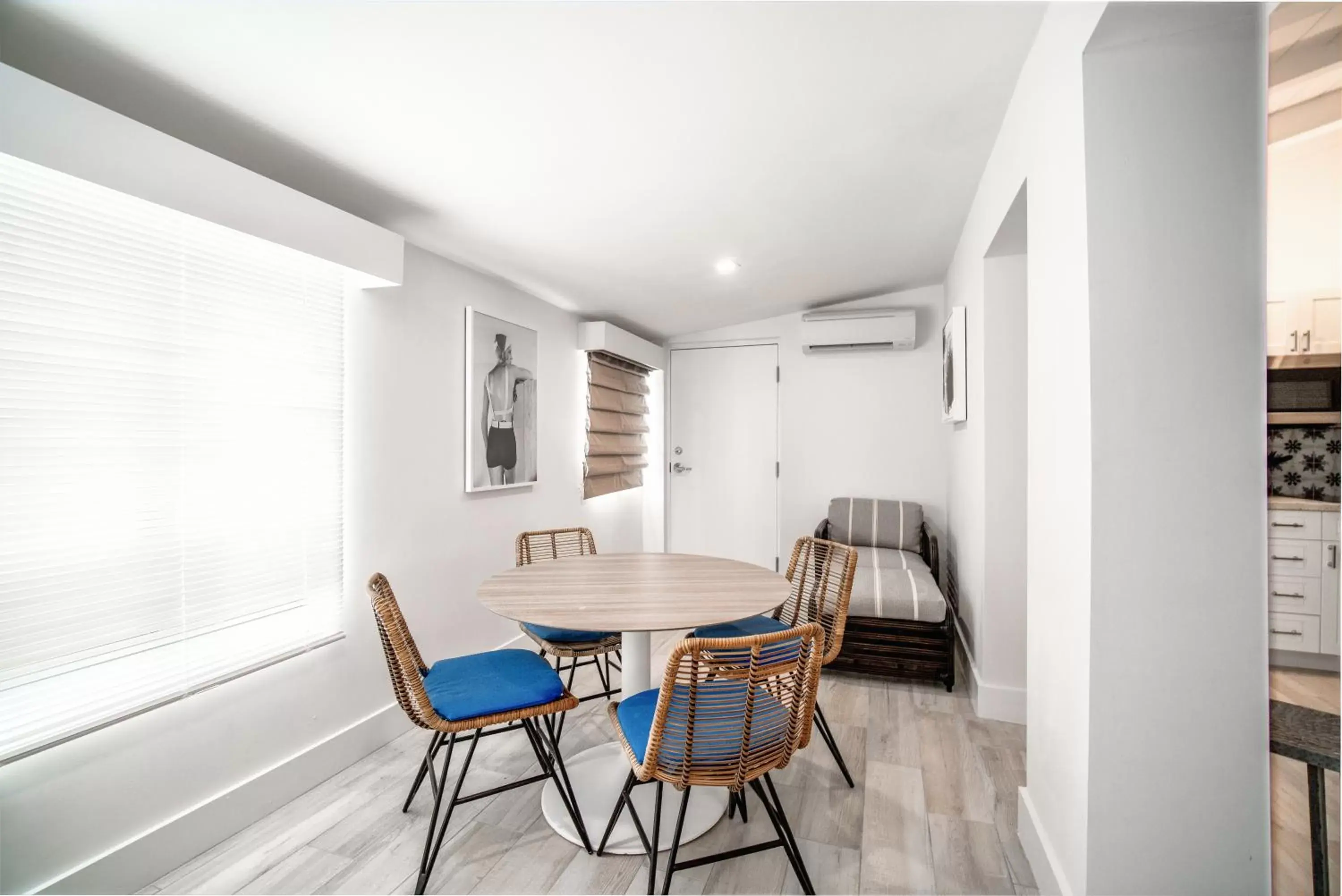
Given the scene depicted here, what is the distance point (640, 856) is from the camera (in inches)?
67.8

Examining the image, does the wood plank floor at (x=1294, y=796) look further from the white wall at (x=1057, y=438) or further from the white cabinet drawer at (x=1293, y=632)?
the white wall at (x=1057, y=438)

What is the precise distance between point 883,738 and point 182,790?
2.53 m

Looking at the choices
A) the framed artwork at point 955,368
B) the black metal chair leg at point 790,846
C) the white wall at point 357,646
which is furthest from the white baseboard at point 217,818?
the framed artwork at point 955,368

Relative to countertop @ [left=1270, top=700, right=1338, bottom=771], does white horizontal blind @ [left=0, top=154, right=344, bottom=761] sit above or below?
above

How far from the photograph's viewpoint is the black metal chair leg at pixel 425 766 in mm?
1733

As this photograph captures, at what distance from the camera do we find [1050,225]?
1516 millimetres

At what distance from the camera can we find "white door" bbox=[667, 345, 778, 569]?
16.5ft

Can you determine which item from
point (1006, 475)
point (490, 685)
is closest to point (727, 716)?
point (490, 685)

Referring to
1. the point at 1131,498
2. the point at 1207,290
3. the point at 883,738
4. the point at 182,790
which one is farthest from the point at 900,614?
the point at 182,790

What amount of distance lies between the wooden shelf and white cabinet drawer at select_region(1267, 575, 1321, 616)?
0.29m

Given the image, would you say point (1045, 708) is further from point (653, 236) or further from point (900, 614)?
point (653, 236)

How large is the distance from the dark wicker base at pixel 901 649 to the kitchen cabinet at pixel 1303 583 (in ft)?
6.42

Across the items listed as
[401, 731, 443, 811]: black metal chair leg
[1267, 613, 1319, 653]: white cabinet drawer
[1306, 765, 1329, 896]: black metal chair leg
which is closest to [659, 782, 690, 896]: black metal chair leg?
[401, 731, 443, 811]: black metal chair leg

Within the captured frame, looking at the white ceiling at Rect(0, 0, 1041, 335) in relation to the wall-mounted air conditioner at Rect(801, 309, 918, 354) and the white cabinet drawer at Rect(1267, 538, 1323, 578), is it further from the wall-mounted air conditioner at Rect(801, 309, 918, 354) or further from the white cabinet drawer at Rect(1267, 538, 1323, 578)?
the wall-mounted air conditioner at Rect(801, 309, 918, 354)
